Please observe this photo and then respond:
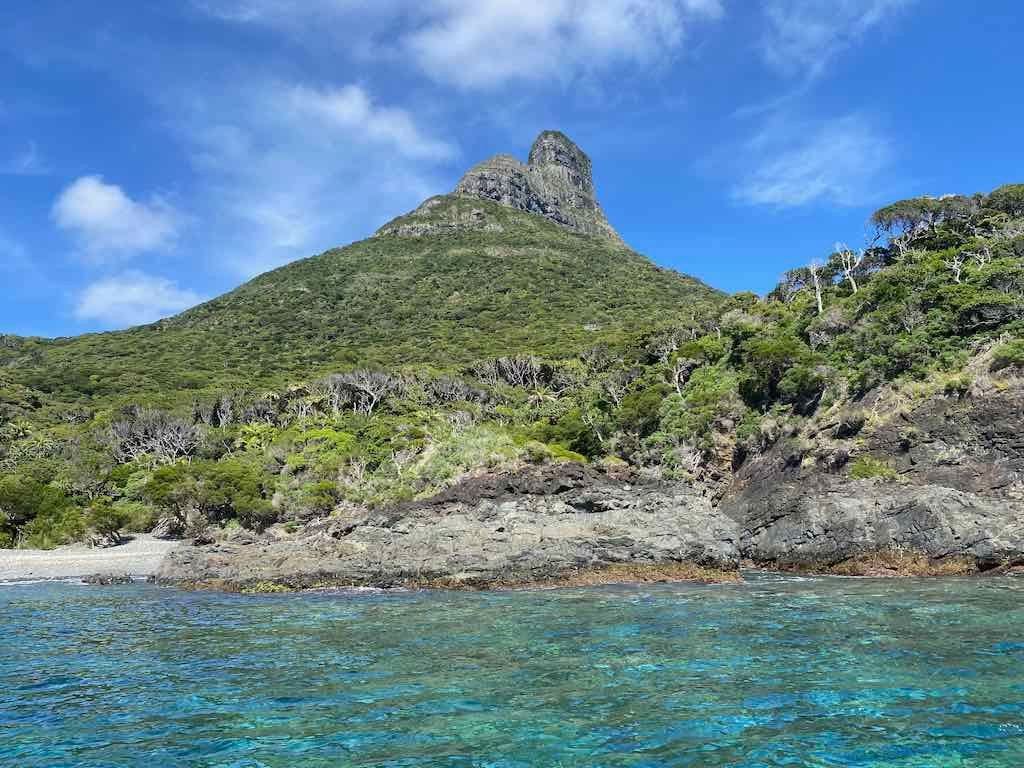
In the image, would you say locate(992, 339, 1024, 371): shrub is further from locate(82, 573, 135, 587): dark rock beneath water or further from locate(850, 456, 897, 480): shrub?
locate(82, 573, 135, 587): dark rock beneath water

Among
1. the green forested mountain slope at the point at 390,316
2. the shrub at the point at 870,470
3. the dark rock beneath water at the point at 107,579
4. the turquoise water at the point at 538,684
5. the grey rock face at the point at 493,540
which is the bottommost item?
the dark rock beneath water at the point at 107,579

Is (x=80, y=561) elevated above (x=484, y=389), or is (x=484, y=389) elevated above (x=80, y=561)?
(x=484, y=389)

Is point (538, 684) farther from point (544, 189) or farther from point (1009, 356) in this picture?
point (544, 189)

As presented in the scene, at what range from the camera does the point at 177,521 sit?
4472cm

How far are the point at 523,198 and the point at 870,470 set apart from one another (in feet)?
505

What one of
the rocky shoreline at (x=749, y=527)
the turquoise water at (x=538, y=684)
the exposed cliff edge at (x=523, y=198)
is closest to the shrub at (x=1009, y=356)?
the rocky shoreline at (x=749, y=527)

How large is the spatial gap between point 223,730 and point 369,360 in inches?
2926

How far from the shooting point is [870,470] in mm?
32344

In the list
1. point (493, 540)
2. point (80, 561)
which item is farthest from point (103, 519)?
point (493, 540)

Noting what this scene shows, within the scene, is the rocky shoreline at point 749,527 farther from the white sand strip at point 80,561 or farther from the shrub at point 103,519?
the shrub at point 103,519

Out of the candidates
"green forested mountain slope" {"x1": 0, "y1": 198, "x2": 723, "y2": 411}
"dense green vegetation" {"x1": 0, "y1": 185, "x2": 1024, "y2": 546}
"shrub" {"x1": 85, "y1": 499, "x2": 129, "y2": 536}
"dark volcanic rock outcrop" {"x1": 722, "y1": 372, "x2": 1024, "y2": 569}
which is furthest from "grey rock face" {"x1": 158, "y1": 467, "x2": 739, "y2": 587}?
"green forested mountain slope" {"x1": 0, "y1": 198, "x2": 723, "y2": 411}

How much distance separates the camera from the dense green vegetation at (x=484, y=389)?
4178cm

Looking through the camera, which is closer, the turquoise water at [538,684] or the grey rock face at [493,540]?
the turquoise water at [538,684]

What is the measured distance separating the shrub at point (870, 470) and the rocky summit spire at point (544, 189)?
148 metres
